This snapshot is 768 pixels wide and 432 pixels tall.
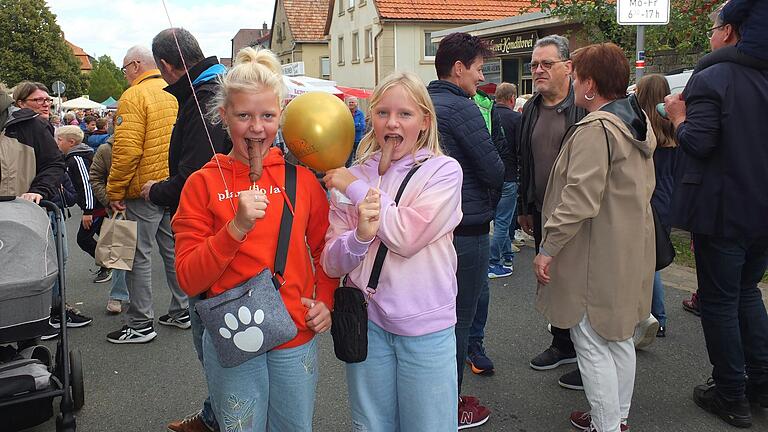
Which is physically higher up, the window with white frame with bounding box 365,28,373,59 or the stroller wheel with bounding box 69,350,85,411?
the window with white frame with bounding box 365,28,373,59

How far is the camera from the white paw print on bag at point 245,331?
1.99 metres

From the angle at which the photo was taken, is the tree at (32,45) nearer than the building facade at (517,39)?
Yes

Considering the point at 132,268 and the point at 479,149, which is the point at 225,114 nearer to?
the point at 479,149

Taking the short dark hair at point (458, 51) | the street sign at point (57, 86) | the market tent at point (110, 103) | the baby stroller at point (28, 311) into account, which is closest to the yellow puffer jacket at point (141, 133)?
the street sign at point (57, 86)

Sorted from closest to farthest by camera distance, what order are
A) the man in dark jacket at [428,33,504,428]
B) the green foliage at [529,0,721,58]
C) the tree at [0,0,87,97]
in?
the tree at [0,0,87,97]
the man in dark jacket at [428,33,504,428]
the green foliage at [529,0,721,58]

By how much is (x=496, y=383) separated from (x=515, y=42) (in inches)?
532

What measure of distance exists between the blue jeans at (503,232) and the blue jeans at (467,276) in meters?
3.47

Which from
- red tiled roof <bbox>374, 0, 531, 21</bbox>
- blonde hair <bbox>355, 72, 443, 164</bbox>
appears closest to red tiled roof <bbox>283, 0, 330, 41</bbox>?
red tiled roof <bbox>374, 0, 531, 21</bbox>

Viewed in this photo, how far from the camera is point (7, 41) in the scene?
287 centimetres

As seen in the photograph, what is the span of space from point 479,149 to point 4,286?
7.79 feet

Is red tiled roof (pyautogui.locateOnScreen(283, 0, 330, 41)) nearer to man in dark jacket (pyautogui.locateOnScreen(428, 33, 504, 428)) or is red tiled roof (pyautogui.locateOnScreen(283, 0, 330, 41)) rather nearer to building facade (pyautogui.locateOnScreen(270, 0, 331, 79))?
building facade (pyautogui.locateOnScreen(270, 0, 331, 79))

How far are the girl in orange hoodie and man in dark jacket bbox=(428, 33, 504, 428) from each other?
1074 mm

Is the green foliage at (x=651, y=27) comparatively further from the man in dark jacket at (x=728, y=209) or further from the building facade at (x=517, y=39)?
the man in dark jacket at (x=728, y=209)

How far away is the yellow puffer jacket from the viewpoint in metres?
4.36
